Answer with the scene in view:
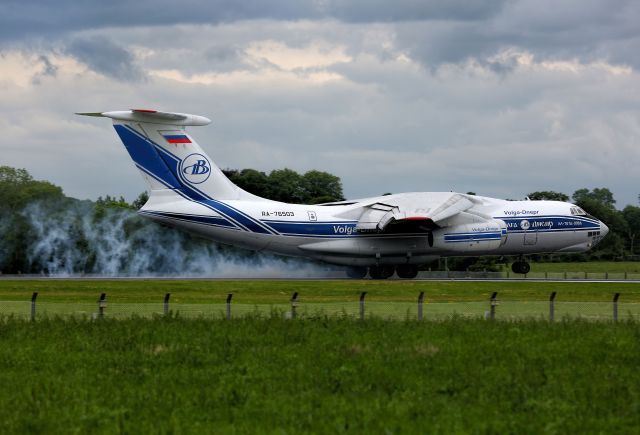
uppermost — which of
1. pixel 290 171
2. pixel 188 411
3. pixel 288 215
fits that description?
pixel 290 171

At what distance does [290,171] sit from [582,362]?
59203 millimetres

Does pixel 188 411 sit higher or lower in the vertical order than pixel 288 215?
lower

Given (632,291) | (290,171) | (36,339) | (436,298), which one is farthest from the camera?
(290,171)

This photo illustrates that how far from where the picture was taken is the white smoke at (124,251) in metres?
56.0

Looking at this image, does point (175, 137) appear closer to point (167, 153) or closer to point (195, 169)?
point (167, 153)

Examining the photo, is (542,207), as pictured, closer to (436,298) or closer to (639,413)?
(436,298)

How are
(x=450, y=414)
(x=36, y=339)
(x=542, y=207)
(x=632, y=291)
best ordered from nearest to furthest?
1. (x=450, y=414)
2. (x=36, y=339)
3. (x=632, y=291)
4. (x=542, y=207)

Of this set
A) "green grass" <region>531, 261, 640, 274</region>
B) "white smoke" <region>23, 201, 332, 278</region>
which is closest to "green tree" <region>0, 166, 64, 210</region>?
"white smoke" <region>23, 201, 332, 278</region>

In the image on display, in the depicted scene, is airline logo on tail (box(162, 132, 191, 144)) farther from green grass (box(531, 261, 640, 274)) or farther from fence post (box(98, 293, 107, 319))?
green grass (box(531, 261, 640, 274))

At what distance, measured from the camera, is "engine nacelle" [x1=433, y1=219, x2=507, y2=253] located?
5416cm

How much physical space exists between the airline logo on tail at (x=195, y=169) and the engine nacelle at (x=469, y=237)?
1368 cm

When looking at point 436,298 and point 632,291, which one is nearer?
point 436,298

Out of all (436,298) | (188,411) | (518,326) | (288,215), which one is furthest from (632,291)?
(188,411)

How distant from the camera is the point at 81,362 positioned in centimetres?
1919
